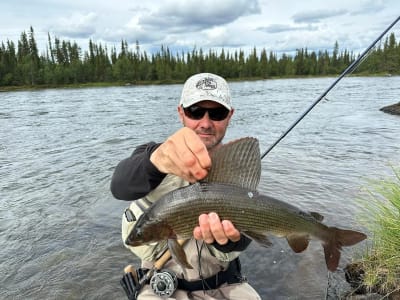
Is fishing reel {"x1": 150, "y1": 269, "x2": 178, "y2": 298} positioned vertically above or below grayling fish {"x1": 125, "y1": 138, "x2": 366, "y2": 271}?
below

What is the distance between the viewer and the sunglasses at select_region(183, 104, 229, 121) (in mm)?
3064

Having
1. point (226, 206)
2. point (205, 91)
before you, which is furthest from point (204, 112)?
point (226, 206)

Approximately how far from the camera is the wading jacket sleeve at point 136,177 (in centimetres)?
233

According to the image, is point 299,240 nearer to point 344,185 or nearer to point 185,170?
point 185,170

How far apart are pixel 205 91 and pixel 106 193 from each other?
21.2ft

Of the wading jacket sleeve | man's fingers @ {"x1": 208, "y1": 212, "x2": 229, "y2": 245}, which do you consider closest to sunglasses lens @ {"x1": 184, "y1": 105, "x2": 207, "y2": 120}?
the wading jacket sleeve

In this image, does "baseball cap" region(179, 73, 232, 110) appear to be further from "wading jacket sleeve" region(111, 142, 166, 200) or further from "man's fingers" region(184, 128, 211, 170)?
"man's fingers" region(184, 128, 211, 170)

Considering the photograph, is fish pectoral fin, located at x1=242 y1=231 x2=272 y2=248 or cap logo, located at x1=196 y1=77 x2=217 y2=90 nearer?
fish pectoral fin, located at x1=242 y1=231 x2=272 y2=248

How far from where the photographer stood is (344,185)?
8664 mm

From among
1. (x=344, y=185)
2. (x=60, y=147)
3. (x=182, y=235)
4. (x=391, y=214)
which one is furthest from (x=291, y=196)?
(x=60, y=147)

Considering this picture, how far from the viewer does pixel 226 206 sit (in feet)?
7.41

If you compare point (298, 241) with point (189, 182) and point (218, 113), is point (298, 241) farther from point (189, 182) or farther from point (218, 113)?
point (218, 113)

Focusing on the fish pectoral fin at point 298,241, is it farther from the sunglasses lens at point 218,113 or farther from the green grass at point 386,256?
the green grass at point 386,256

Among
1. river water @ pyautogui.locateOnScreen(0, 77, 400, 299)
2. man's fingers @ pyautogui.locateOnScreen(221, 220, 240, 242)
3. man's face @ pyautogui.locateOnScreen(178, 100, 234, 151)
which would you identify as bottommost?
river water @ pyautogui.locateOnScreen(0, 77, 400, 299)
